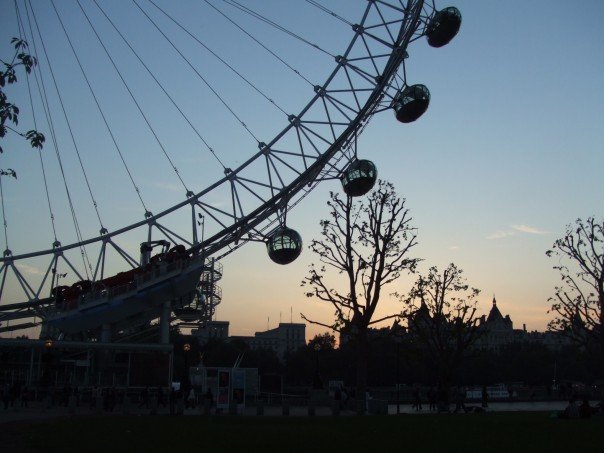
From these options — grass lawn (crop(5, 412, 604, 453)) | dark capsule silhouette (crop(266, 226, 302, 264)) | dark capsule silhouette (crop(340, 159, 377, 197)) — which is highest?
dark capsule silhouette (crop(340, 159, 377, 197))

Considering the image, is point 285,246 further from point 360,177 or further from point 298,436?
point 298,436

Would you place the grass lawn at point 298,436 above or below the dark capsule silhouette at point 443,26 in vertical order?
below

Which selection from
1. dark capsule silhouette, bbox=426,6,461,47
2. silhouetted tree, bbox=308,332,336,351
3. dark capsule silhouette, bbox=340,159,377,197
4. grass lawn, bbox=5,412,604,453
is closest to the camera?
grass lawn, bbox=5,412,604,453

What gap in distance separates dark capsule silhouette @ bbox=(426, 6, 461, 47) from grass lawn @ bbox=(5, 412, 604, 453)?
58.7ft

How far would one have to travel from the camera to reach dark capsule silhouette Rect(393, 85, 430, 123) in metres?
35.8

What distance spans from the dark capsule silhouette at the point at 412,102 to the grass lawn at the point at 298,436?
15133mm

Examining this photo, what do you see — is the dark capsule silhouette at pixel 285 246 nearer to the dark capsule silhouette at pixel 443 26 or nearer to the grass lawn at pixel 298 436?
the dark capsule silhouette at pixel 443 26

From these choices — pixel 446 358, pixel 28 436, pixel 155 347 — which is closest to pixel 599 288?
pixel 446 358

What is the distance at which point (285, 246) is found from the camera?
133 ft

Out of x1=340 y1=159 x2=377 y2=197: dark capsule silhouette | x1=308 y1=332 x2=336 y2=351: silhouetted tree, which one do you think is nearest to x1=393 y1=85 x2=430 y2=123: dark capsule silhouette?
x1=340 y1=159 x2=377 y2=197: dark capsule silhouette

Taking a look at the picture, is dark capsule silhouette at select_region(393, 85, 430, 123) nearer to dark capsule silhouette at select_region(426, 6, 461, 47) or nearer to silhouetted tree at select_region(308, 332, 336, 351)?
dark capsule silhouette at select_region(426, 6, 461, 47)

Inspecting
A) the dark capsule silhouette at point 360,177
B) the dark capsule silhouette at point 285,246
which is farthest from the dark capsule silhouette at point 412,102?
the dark capsule silhouette at point 285,246

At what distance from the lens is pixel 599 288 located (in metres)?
49.2

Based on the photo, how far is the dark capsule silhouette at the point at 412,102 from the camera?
3584 cm
